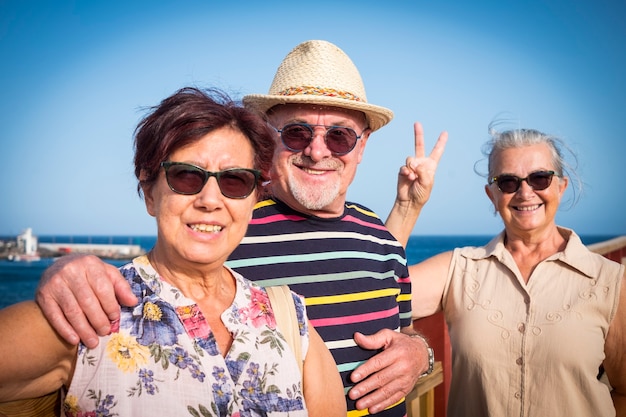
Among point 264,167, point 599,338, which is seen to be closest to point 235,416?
point 264,167

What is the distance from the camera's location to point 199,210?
1595 mm

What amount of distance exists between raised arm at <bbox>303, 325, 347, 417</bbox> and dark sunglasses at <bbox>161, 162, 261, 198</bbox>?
24.0 inches

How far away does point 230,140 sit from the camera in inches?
65.1

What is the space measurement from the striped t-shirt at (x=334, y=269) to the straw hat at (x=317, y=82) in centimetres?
56

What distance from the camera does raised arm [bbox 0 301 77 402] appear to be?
1.17 meters

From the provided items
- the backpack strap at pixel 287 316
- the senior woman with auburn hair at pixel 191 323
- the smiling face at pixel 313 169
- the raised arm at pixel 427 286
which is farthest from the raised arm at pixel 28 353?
the raised arm at pixel 427 286

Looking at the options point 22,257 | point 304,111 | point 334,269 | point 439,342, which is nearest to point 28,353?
point 334,269

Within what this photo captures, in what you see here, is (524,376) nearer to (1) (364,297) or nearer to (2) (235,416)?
(1) (364,297)

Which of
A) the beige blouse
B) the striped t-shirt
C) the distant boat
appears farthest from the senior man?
the distant boat

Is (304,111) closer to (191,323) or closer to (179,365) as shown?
(191,323)

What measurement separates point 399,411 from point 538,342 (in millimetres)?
872

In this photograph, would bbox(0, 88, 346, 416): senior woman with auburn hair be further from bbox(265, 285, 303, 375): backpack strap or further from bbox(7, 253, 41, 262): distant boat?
bbox(7, 253, 41, 262): distant boat

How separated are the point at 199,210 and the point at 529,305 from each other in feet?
6.55

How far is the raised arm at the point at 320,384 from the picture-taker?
1.67 m
